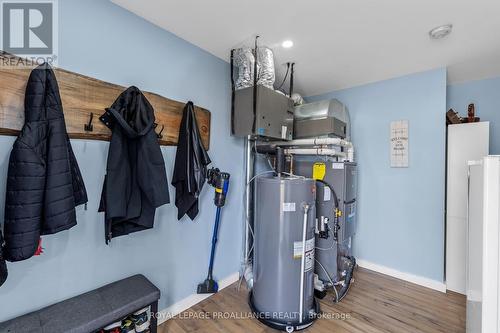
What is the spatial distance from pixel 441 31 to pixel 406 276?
2514mm

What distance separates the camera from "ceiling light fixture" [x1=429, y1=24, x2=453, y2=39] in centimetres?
173

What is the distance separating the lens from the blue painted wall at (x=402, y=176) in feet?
8.13

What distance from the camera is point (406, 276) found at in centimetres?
263

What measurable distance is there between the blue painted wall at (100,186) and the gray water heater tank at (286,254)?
2.10 ft

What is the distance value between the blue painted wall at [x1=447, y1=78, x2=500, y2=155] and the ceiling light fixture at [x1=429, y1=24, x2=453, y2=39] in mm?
1449

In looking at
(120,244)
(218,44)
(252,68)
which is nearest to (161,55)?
(218,44)

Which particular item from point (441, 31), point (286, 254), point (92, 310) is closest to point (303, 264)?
point (286, 254)

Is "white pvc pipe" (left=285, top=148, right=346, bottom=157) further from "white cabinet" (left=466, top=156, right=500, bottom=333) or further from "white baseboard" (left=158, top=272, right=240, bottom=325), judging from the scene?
"white baseboard" (left=158, top=272, right=240, bottom=325)

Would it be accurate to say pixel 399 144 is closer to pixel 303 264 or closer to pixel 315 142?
pixel 315 142

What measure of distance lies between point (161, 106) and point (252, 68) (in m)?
0.90

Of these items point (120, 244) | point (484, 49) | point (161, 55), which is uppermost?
point (484, 49)

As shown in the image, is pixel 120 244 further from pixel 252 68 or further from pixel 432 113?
pixel 432 113

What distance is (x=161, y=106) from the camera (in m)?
1.79

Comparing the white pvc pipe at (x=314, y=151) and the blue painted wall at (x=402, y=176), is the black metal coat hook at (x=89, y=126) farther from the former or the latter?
the blue painted wall at (x=402, y=176)
